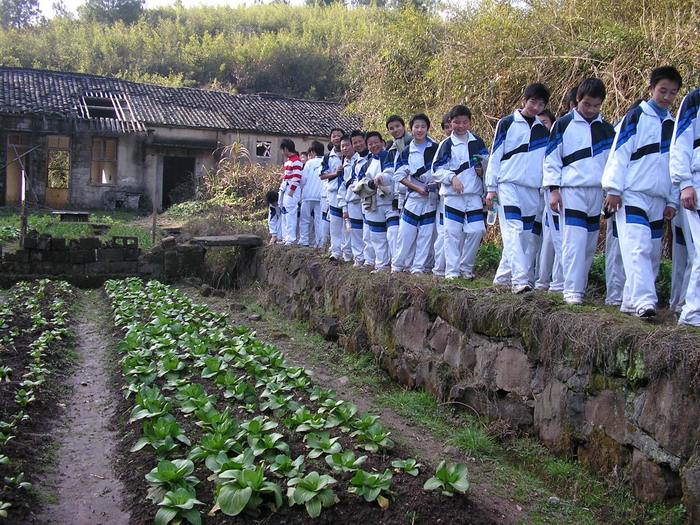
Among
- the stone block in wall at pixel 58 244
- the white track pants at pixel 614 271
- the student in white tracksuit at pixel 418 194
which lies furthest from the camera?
the stone block in wall at pixel 58 244

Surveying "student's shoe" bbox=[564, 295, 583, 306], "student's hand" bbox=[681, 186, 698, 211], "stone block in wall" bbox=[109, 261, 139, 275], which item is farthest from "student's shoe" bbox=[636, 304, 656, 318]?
"stone block in wall" bbox=[109, 261, 139, 275]

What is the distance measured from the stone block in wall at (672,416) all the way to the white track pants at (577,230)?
5.13ft

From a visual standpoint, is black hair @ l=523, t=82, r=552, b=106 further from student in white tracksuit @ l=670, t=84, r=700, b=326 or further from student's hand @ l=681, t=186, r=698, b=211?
student's hand @ l=681, t=186, r=698, b=211

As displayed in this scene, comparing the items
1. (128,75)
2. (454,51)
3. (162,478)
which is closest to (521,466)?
(162,478)

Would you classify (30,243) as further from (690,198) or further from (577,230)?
(690,198)

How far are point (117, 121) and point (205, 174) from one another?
12.2 ft

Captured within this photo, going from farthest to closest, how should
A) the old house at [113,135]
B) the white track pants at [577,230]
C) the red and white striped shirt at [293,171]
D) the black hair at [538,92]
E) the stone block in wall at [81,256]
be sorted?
the old house at [113,135], the stone block in wall at [81,256], the red and white striped shirt at [293,171], the black hair at [538,92], the white track pants at [577,230]

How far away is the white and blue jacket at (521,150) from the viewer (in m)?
6.46

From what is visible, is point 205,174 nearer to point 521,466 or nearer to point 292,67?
point 292,67

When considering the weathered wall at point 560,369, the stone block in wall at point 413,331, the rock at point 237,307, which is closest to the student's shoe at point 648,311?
the weathered wall at point 560,369

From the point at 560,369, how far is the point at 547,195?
1.83 metres

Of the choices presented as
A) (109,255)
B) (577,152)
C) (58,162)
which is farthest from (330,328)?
(58,162)

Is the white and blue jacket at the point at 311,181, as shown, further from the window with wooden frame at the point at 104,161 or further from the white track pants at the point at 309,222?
the window with wooden frame at the point at 104,161

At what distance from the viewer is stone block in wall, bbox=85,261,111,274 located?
45.3ft
